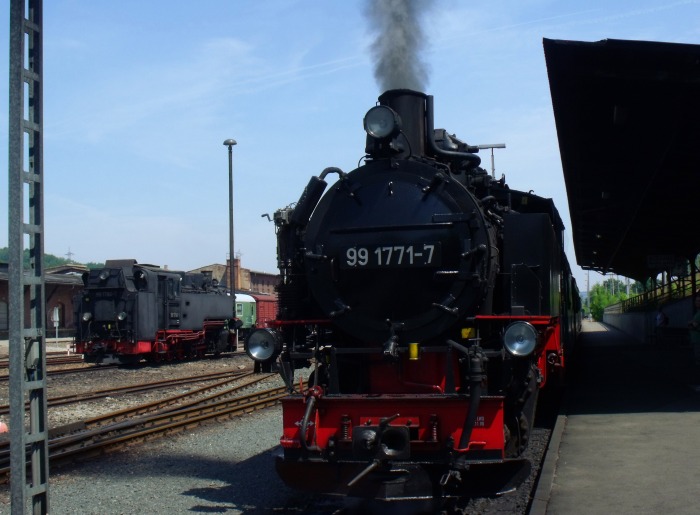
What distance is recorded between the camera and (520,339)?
19.2 feet

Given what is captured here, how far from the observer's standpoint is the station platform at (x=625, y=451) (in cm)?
573

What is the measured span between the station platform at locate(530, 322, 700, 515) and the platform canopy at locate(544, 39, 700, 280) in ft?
12.7

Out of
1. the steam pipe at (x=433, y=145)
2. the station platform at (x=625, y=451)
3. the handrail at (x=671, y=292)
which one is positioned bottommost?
the station platform at (x=625, y=451)

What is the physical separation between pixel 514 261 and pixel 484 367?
1.10 metres

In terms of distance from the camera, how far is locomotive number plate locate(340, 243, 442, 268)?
20.6ft

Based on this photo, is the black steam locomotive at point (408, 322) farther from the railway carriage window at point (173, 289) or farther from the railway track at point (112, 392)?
the railway carriage window at point (173, 289)

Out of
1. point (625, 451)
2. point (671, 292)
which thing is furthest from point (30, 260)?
point (671, 292)

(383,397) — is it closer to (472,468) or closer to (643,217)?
(472,468)

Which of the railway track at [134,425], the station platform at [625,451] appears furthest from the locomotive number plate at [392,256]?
the railway track at [134,425]

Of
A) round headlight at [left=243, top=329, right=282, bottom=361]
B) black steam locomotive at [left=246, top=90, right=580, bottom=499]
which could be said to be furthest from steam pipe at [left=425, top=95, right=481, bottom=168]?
round headlight at [left=243, top=329, right=282, bottom=361]

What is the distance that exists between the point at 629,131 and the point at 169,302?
48.2 feet

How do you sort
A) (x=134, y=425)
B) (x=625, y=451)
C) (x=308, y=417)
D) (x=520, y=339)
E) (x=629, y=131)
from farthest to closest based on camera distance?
(x=629, y=131) < (x=134, y=425) < (x=625, y=451) < (x=520, y=339) < (x=308, y=417)

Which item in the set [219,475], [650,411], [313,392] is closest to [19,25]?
[313,392]

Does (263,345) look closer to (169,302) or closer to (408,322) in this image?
(408,322)
